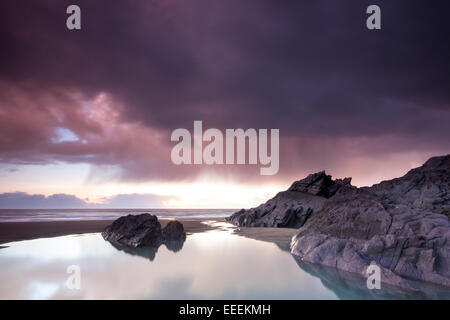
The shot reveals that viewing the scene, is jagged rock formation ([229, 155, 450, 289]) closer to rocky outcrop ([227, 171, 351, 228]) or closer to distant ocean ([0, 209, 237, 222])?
rocky outcrop ([227, 171, 351, 228])

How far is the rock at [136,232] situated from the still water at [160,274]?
2.64m

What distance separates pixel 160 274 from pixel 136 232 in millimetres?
12388

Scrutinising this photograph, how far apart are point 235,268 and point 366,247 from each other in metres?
8.57

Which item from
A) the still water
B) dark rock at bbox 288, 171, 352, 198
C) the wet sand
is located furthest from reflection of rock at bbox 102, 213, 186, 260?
dark rock at bbox 288, 171, 352, 198

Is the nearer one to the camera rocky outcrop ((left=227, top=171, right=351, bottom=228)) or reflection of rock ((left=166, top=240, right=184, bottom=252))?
reflection of rock ((left=166, top=240, right=184, bottom=252))

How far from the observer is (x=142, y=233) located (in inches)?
1024

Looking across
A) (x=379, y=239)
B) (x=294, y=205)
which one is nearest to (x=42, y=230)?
(x=294, y=205)

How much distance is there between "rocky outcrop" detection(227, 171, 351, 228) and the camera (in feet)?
159

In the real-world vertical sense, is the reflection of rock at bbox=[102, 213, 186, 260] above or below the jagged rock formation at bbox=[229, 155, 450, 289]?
below

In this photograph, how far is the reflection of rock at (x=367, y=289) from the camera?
11594 millimetres

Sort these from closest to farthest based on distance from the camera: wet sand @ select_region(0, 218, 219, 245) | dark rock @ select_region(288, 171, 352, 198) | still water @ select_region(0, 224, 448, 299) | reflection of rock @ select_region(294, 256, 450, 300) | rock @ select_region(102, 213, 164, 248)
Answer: reflection of rock @ select_region(294, 256, 450, 300) → still water @ select_region(0, 224, 448, 299) → rock @ select_region(102, 213, 164, 248) → wet sand @ select_region(0, 218, 219, 245) → dark rock @ select_region(288, 171, 352, 198)

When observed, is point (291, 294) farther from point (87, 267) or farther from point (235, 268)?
point (87, 267)

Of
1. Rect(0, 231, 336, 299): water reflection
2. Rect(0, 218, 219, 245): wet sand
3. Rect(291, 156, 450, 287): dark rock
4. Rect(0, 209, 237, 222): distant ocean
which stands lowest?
Rect(0, 209, 237, 222): distant ocean

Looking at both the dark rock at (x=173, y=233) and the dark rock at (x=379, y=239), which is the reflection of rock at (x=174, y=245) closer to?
the dark rock at (x=173, y=233)
